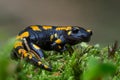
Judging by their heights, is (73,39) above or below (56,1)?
above

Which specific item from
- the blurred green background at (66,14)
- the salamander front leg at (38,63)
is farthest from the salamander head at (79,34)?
the blurred green background at (66,14)

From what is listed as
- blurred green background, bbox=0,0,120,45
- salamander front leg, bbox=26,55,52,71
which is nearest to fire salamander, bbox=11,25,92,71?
salamander front leg, bbox=26,55,52,71

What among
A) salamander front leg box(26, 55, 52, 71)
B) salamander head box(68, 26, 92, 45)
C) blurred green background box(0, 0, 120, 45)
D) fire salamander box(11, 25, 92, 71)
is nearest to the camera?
salamander front leg box(26, 55, 52, 71)

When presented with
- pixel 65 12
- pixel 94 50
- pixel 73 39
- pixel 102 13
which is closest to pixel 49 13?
pixel 65 12

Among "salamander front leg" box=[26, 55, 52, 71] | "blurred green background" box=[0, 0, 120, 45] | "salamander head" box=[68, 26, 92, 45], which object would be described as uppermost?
"salamander front leg" box=[26, 55, 52, 71]

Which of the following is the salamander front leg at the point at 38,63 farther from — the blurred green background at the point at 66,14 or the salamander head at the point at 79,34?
the blurred green background at the point at 66,14

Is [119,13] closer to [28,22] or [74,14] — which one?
[74,14]

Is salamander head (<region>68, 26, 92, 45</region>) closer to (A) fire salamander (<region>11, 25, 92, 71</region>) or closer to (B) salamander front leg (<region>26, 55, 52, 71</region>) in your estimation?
(A) fire salamander (<region>11, 25, 92, 71</region>)

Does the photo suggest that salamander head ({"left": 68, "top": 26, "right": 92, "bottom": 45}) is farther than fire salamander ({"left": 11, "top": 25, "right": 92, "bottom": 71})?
Yes

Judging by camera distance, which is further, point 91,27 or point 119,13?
point 119,13
